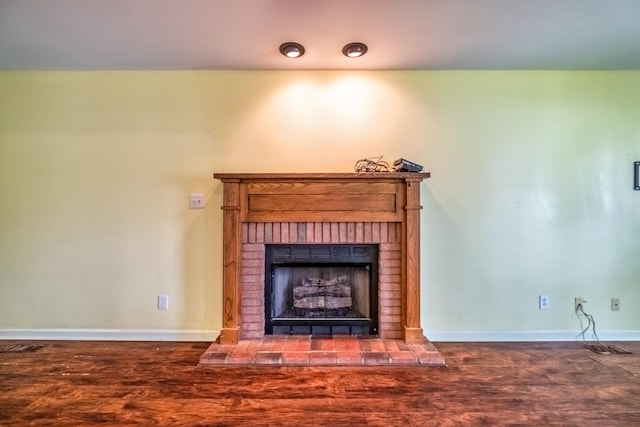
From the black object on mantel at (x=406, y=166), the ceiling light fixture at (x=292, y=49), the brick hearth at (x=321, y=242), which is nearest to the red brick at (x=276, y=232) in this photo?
the brick hearth at (x=321, y=242)

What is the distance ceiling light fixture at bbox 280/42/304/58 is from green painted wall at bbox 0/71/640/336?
1.27ft

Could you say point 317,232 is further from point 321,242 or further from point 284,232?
point 284,232

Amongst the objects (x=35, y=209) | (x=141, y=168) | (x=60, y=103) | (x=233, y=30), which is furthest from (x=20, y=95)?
(x=233, y=30)

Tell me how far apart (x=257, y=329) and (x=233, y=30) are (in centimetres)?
210

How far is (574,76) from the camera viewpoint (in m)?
2.77

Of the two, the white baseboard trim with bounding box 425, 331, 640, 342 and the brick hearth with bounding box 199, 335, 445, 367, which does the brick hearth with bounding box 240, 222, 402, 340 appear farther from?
the white baseboard trim with bounding box 425, 331, 640, 342

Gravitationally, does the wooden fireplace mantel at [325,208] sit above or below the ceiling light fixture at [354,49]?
below

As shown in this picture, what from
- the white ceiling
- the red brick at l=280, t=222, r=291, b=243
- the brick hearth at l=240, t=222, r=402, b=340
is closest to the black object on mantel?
the brick hearth at l=240, t=222, r=402, b=340

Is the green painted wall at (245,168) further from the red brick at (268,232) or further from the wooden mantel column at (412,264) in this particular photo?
the red brick at (268,232)

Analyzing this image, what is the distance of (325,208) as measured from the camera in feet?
8.34

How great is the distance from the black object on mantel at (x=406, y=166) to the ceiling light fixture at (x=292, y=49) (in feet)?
3.47

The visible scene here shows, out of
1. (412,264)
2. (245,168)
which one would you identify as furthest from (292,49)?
(412,264)

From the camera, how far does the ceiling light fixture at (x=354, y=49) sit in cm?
236

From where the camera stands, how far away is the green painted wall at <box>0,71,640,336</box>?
276 cm
